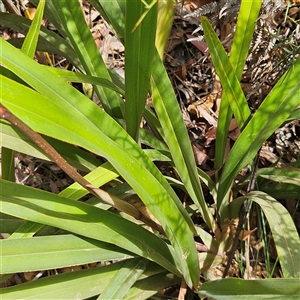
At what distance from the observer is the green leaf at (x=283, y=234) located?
733 millimetres

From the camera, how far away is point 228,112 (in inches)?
32.9

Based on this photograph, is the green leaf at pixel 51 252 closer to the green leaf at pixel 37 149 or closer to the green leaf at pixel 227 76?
the green leaf at pixel 37 149

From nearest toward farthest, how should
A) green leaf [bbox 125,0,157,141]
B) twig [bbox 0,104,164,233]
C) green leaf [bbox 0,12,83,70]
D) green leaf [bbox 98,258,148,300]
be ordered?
twig [bbox 0,104,164,233], green leaf [bbox 125,0,157,141], green leaf [bbox 98,258,148,300], green leaf [bbox 0,12,83,70]

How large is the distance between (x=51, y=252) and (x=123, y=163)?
0.78 ft

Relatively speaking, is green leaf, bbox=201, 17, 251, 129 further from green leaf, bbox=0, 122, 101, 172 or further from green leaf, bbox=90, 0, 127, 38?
green leaf, bbox=0, 122, 101, 172

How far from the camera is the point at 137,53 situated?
606 mm

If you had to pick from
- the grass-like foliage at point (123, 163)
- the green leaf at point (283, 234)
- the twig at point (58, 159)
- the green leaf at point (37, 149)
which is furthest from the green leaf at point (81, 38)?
the green leaf at point (283, 234)

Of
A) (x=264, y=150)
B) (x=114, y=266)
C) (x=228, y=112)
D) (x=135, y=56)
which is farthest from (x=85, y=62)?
(x=264, y=150)

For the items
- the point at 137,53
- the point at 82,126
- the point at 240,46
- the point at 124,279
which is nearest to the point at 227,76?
the point at 240,46

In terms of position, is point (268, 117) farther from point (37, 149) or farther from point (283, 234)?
point (37, 149)

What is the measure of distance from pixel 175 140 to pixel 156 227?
176mm

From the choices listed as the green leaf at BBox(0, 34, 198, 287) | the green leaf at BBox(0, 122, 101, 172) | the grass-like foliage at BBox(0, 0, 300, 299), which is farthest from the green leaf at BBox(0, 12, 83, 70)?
the green leaf at BBox(0, 34, 198, 287)

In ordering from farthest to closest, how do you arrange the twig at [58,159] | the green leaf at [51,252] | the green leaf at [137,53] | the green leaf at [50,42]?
1. the green leaf at [50,42]
2. the green leaf at [51,252]
3. the green leaf at [137,53]
4. the twig at [58,159]

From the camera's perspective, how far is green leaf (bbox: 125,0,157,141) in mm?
540
